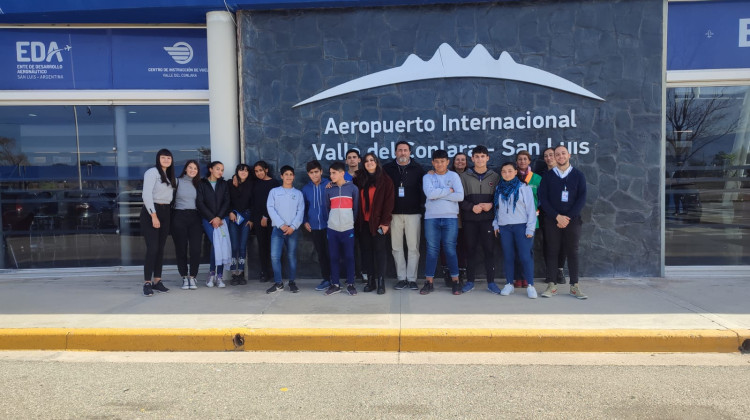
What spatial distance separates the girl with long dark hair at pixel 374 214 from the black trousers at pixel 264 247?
150 cm

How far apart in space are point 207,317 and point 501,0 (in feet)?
19.0

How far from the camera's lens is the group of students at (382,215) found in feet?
20.9

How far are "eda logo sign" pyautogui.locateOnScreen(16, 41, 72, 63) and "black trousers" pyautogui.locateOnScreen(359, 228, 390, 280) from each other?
5.71m

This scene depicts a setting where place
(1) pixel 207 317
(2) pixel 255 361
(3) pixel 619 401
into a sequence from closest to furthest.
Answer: (3) pixel 619 401 → (2) pixel 255 361 → (1) pixel 207 317

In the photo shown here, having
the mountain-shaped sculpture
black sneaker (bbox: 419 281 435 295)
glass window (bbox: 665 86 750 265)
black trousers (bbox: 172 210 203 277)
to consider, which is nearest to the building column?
black trousers (bbox: 172 210 203 277)

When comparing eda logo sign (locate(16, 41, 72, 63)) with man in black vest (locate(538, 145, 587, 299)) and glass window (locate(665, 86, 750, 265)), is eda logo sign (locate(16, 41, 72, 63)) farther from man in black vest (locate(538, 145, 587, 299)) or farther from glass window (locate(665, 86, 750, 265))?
glass window (locate(665, 86, 750, 265))

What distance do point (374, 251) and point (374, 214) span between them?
0.53 m

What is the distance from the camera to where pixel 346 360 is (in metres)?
4.69

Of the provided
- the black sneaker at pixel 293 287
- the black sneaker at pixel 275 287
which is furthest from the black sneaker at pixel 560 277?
the black sneaker at pixel 275 287

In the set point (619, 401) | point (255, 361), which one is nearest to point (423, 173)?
point (255, 361)

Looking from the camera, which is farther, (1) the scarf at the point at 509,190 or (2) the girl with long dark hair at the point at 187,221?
(2) the girl with long dark hair at the point at 187,221

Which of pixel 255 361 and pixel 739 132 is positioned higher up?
pixel 739 132

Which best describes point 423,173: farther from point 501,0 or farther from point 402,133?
point 501,0

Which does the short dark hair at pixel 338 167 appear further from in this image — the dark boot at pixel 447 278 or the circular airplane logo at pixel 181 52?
the circular airplane logo at pixel 181 52
